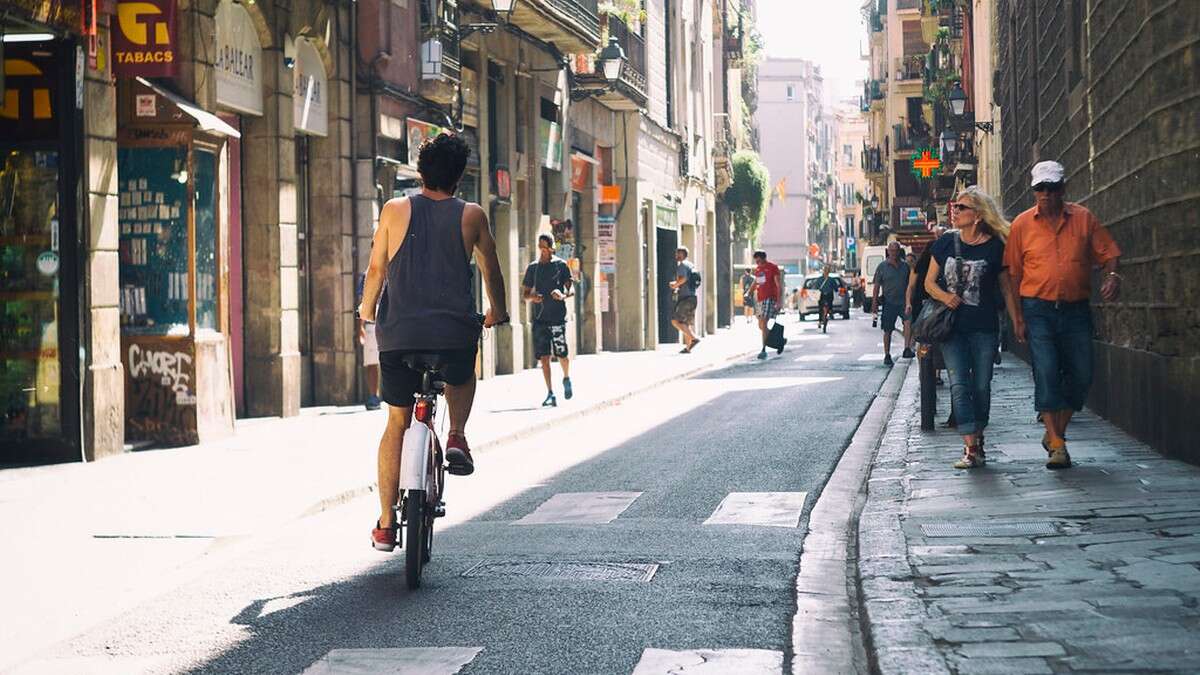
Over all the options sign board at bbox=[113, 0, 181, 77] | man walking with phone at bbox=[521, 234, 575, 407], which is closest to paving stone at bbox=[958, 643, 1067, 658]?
sign board at bbox=[113, 0, 181, 77]

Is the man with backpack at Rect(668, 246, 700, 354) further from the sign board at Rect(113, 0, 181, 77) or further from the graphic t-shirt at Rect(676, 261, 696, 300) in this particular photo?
the sign board at Rect(113, 0, 181, 77)

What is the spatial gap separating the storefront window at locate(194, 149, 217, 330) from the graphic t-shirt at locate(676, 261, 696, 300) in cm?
1929

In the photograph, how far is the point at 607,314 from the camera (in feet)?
124

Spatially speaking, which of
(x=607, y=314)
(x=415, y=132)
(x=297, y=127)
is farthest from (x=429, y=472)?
(x=607, y=314)

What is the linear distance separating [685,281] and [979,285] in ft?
75.9

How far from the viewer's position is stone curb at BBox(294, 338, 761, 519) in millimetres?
10812

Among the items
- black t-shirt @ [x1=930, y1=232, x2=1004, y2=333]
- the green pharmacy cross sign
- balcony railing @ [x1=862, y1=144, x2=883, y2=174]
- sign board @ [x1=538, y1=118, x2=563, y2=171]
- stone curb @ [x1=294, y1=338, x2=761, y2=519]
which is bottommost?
stone curb @ [x1=294, y1=338, x2=761, y2=519]

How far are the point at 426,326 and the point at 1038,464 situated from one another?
5.10 metres

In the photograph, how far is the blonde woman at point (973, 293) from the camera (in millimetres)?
11453

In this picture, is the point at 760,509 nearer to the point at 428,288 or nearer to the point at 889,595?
the point at 428,288

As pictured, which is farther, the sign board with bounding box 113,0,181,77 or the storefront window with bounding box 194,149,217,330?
the storefront window with bounding box 194,149,217,330

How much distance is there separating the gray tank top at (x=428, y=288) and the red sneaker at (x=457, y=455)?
522 mm

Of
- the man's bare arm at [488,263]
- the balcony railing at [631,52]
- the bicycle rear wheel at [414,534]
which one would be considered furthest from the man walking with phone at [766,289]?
the bicycle rear wheel at [414,534]

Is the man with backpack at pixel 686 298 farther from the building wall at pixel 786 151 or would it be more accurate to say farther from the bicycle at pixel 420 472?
the building wall at pixel 786 151
